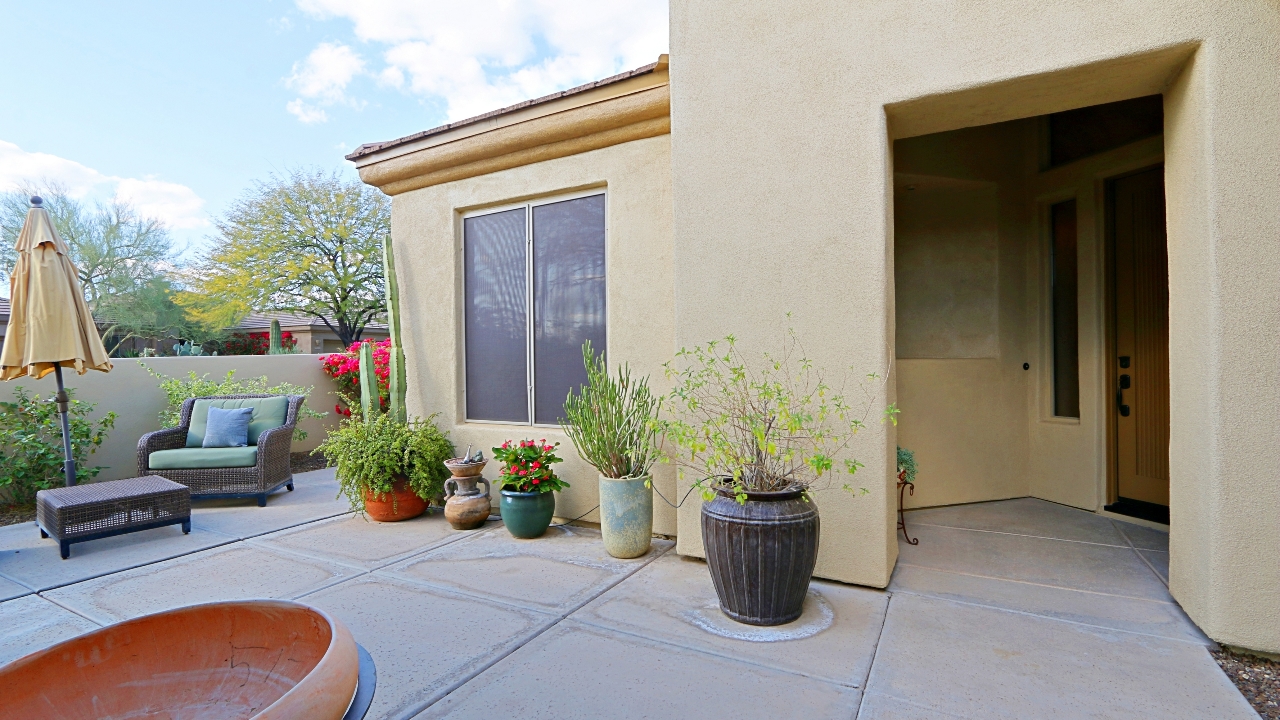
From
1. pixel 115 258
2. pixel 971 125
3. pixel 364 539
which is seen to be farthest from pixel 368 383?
pixel 115 258

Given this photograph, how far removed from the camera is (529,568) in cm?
394

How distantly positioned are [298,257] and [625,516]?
60.1ft

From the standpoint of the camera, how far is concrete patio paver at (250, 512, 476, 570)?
4.24 metres

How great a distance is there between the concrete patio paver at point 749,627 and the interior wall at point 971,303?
2.43 m

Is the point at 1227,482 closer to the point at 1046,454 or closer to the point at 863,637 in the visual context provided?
the point at 863,637

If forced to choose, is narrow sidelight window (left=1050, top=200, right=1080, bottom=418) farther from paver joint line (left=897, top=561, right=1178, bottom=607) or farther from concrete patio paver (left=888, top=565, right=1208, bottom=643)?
concrete patio paver (left=888, top=565, right=1208, bottom=643)

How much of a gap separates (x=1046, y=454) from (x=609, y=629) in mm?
4347

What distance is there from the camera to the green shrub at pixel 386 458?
198 inches

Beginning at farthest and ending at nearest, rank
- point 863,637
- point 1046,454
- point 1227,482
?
point 1046,454
point 863,637
point 1227,482

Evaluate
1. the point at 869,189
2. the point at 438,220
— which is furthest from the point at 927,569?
the point at 438,220

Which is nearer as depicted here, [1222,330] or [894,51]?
[1222,330]

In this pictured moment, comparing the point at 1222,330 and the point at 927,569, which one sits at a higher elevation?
the point at 1222,330

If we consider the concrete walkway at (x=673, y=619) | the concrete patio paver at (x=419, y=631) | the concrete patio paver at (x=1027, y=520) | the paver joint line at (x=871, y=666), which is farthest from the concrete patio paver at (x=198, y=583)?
the concrete patio paver at (x=1027, y=520)

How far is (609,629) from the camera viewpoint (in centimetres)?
302
